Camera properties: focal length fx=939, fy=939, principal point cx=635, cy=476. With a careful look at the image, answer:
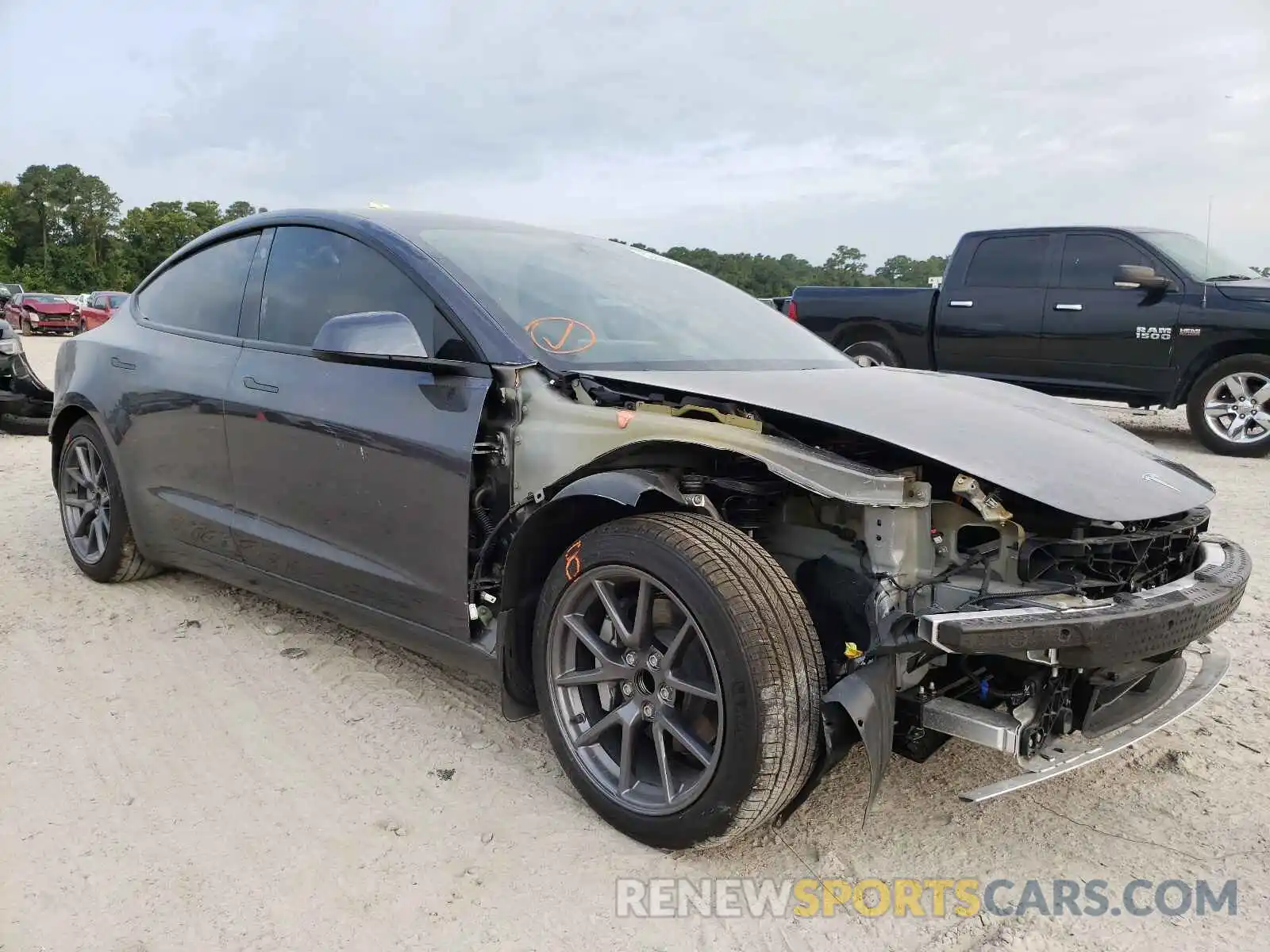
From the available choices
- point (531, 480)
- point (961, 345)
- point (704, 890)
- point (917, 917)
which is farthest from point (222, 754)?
point (961, 345)

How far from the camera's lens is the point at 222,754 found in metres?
2.79

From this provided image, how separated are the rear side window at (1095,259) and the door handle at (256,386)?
7.41 m

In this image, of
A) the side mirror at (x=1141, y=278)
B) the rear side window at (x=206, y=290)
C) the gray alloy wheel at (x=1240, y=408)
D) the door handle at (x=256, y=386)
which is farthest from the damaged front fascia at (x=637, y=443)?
the gray alloy wheel at (x=1240, y=408)

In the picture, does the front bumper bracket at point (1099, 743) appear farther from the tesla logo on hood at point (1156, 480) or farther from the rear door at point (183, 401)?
the rear door at point (183, 401)

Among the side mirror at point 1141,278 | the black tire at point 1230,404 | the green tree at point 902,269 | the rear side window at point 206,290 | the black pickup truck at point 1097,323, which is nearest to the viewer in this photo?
the rear side window at point 206,290

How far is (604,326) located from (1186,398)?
6856 mm

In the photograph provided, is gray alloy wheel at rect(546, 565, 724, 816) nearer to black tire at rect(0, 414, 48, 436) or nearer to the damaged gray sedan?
the damaged gray sedan

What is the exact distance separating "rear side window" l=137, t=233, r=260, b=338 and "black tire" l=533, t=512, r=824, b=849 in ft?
7.00

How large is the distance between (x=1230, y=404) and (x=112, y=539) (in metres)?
8.03

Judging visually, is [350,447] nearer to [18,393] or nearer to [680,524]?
[680,524]

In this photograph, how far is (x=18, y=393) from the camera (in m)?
8.66

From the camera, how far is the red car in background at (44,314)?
27.3 m

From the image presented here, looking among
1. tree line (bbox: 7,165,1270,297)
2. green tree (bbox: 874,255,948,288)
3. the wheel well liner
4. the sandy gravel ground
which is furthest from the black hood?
tree line (bbox: 7,165,1270,297)

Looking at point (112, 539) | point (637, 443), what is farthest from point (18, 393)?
point (637, 443)
